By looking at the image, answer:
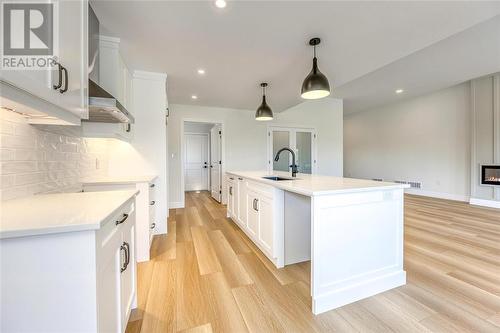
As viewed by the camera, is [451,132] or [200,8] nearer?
[200,8]

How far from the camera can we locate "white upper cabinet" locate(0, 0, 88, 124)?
83cm

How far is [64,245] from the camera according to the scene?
2.52 feet

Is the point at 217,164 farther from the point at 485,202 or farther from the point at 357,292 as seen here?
the point at 485,202

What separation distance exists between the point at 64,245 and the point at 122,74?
2363mm

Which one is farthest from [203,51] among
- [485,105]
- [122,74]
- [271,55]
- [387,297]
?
[485,105]

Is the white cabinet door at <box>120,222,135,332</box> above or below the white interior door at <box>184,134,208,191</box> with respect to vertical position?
below

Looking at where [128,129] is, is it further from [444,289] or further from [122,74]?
[444,289]

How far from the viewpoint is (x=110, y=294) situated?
3.23 ft

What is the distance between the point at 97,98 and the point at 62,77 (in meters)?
0.53

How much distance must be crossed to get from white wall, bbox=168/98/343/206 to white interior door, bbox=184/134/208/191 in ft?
7.55

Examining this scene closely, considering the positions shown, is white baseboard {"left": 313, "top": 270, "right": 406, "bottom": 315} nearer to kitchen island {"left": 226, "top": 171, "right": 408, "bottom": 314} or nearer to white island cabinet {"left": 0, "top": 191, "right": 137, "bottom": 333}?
kitchen island {"left": 226, "top": 171, "right": 408, "bottom": 314}

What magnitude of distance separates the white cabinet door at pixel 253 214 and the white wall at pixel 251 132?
100 inches

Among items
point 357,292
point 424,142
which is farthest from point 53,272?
point 424,142

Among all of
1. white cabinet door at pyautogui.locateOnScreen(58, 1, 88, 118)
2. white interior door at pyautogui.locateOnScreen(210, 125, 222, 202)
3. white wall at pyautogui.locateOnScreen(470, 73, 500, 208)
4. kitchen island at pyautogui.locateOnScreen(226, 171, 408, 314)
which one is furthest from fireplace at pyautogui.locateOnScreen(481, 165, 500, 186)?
white cabinet door at pyautogui.locateOnScreen(58, 1, 88, 118)
